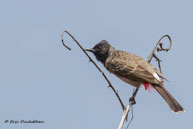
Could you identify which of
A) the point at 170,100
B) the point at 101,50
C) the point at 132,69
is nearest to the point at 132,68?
the point at 132,69

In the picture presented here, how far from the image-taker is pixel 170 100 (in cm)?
534

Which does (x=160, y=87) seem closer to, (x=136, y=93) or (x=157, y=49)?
(x=136, y=93)

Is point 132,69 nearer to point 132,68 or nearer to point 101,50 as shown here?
point 132,68

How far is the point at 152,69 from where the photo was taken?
609 cm

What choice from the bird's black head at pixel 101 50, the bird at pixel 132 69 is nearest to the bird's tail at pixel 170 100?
the bird at pixel 132 69

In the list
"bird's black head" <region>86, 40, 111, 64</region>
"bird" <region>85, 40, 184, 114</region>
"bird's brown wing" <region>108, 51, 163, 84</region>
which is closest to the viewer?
"bird" <region>85, 40, 184, 114</region>

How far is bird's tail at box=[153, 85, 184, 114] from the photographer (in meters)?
5.01

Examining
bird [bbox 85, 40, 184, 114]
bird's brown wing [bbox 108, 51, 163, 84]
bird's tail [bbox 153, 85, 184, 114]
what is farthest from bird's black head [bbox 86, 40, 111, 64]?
bird's tail [bbox 153, 85, 184, 114]

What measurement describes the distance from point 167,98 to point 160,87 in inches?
13.8

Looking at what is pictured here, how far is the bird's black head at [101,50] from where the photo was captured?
6.85 m

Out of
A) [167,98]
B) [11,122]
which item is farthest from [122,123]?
[167,98]

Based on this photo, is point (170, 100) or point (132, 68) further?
point (132, 68)

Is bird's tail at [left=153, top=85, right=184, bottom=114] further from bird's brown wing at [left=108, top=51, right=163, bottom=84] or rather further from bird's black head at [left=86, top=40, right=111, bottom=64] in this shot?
bird's black head at [left=86, top=40, right=111, bottom=64]

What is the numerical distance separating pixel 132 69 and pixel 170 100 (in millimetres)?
1171
